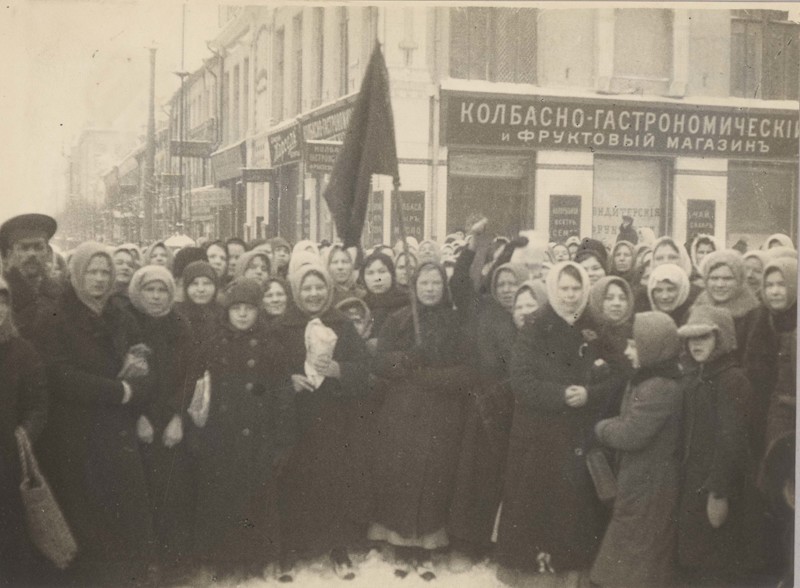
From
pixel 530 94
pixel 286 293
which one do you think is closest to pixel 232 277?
pixel 286 293

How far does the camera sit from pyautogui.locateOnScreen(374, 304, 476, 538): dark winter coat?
434cm

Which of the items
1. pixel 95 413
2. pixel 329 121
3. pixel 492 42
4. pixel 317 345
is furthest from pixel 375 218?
pixel 95 413

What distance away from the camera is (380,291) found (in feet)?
14.3

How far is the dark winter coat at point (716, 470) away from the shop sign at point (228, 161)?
2280 mm

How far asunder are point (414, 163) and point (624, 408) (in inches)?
57.6

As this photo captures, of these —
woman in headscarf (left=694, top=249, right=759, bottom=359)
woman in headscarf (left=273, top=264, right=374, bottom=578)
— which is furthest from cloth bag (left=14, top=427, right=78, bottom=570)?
woman in headscarf (left=694, top=249, right=759, bottom=359)

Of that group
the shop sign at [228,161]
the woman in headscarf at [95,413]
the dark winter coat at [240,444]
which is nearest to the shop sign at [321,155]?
the shop sign at [228,161]

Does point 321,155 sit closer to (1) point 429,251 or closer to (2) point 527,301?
(1) point 429,251

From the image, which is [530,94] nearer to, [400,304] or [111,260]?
[400,304]

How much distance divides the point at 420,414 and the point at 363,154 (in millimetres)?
1213

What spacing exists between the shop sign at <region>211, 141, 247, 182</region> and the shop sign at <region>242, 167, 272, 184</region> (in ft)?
0.12

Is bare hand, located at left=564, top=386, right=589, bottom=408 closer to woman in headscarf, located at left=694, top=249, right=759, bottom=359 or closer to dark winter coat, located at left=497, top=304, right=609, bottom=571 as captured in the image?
dark winter coat, located at left=497, top=304, right=609, bottom=571

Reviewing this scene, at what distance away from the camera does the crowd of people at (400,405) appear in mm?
4234

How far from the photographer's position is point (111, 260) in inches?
167
